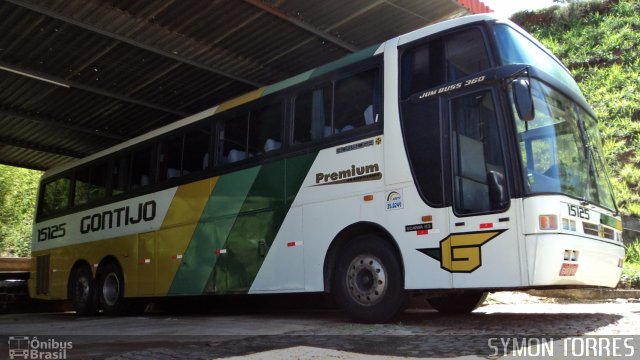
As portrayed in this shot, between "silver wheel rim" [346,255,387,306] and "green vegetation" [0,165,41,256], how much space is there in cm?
3082

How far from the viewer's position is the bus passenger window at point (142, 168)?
11.6 m

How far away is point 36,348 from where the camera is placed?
6.13 metres

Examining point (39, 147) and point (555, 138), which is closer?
point (555, 138)

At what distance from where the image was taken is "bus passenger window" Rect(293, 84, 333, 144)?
797 cm

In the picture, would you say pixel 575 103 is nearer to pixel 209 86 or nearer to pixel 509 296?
pixel 509 296

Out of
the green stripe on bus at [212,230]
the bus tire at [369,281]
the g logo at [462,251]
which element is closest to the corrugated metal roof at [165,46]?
the green stripe on bus at [212,230]

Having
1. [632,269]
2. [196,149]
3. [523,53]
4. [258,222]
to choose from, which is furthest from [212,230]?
[632,269]

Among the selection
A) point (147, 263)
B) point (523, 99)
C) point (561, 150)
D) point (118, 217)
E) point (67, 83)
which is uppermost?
point (67, 83)

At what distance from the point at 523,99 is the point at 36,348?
562 centimetres

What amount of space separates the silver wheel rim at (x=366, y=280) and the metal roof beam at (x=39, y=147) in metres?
13.7

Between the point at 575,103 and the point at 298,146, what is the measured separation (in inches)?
142

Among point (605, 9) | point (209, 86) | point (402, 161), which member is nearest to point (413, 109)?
point (402, 161)

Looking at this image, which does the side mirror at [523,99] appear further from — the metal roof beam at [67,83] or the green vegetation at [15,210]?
the green vegetation at [15,210]

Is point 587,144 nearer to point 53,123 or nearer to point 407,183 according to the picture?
point 407,183
